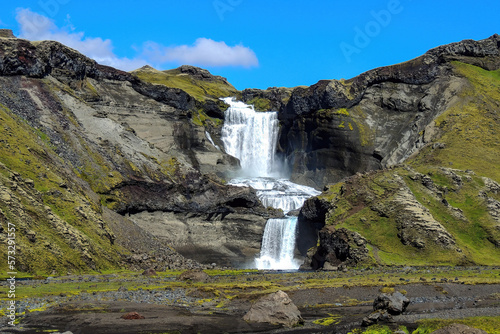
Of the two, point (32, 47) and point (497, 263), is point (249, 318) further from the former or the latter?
point (32, 47)

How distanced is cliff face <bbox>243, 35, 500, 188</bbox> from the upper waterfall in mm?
17546

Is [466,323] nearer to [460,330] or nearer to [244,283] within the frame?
[460,330]

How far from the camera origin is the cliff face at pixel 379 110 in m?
144

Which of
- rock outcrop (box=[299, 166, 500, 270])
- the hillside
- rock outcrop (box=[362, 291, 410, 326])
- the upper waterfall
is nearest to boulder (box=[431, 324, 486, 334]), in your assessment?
rock outcrop (box=[362, 291, 410, 326])

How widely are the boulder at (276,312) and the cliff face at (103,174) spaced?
29637mm

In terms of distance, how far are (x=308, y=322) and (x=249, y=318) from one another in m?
4.36

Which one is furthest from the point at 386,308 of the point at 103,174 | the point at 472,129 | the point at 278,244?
the point at 472,129

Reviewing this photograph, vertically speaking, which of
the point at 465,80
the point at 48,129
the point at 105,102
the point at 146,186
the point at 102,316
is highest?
the point at 465,80

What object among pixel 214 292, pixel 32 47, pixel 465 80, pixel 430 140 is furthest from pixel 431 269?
pixel 32 47

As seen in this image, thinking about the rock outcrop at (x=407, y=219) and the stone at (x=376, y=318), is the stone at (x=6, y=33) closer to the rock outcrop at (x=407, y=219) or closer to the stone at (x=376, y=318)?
the rock outcrop at (x=407, y=219)

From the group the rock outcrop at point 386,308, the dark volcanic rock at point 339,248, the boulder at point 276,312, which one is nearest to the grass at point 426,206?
the dark volcanic rock at point 339,248

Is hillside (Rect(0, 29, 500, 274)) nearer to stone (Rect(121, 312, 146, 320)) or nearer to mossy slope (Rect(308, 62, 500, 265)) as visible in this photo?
mossy slope (Rect(308, 62, 500, 265))

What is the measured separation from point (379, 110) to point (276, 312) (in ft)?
408

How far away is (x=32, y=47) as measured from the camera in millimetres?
115750
